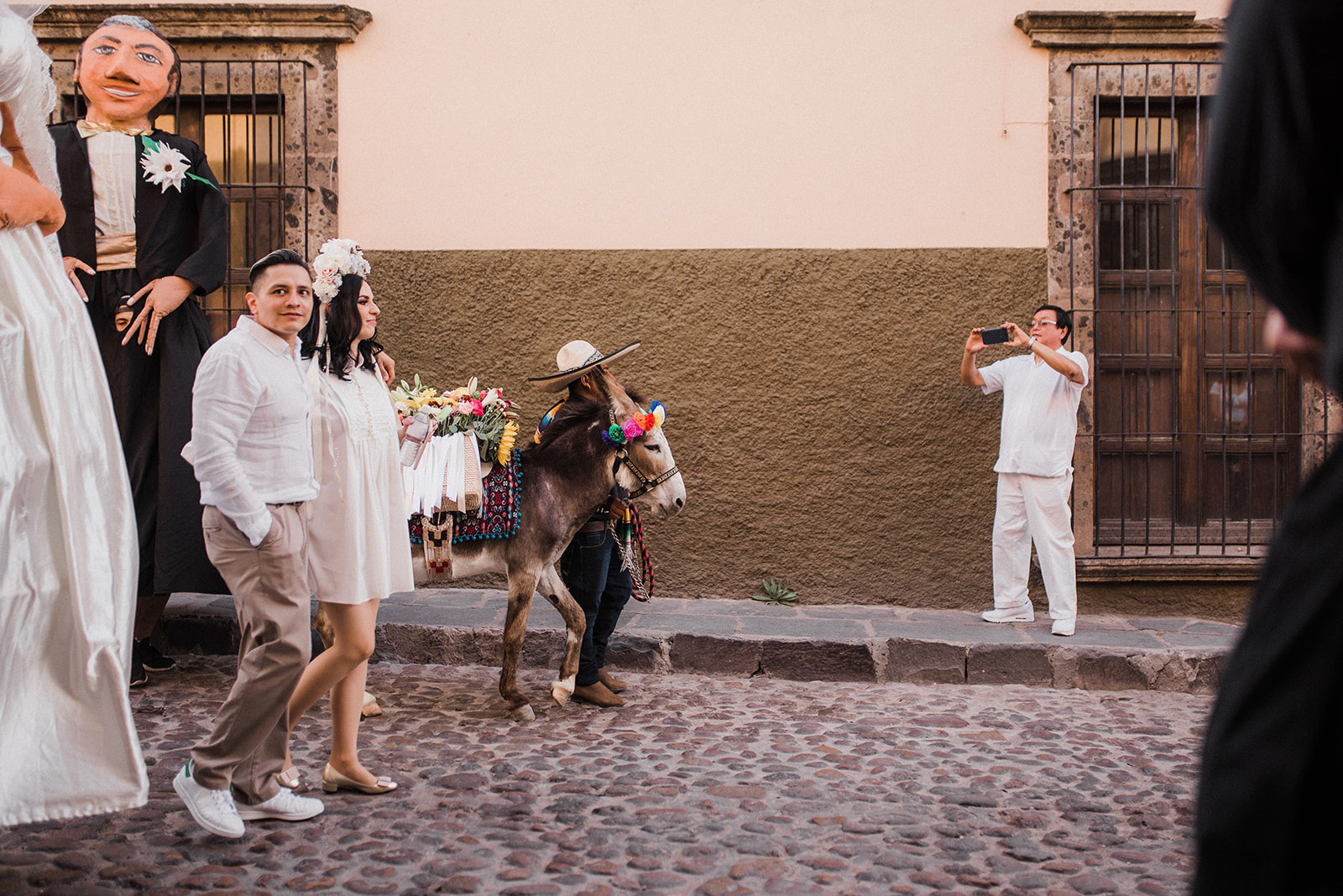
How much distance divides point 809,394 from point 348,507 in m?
4.42

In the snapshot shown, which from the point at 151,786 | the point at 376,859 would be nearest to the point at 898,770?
the point at 376,859

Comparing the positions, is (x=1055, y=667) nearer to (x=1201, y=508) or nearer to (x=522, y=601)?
(x=1201, y=508)

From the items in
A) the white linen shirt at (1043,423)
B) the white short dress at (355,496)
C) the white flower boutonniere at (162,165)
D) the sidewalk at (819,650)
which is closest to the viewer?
the white short dress at (355,496)

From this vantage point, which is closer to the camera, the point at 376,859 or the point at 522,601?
the point at 376,859

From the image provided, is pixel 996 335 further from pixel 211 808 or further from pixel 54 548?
pixel 54 548

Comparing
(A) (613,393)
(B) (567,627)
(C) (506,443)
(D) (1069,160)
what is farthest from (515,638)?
(D) (1069,160)

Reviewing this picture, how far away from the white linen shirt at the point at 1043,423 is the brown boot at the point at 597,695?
3.10 m

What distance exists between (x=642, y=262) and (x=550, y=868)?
513 centimetres

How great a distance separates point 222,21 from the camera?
25.1ft

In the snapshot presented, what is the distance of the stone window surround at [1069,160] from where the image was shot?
7414 mm

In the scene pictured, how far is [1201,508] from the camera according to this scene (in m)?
7.76

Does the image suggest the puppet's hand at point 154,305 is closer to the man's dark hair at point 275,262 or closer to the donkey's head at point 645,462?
the man's dark hair at point 275,262

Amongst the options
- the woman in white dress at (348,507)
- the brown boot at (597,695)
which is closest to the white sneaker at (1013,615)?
the brown boot at (597,695)

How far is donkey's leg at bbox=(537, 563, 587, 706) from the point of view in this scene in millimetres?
5191
